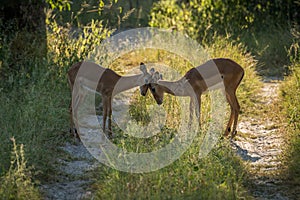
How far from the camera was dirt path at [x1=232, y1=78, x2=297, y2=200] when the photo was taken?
5464 mm

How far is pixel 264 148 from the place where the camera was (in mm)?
6848

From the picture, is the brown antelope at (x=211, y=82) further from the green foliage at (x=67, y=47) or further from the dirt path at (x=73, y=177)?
the green foliage at (x=67, y=47)

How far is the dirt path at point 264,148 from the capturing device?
5.46 meters

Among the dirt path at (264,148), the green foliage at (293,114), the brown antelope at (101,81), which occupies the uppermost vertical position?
the brown antelope at (101,81)

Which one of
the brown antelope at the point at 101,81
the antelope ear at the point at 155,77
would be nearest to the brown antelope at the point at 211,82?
the antelope ear at the point at 155,77

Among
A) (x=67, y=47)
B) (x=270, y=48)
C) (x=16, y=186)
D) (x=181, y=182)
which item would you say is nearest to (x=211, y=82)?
(x=181, y=182)

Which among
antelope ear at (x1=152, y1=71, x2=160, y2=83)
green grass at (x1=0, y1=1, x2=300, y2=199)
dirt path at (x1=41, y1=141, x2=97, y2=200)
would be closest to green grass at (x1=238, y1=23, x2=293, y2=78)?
green grass at (x1=0, y1=1, x2=300, y2=199)

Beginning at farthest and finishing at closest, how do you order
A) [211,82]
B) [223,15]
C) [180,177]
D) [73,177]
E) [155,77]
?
[223,15] → [211,82] → [155,77] → [73,177] → [180,177]

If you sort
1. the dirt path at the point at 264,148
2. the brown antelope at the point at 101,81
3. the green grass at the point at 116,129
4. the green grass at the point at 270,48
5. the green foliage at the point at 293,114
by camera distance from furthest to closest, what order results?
the green grass at the point at 270,48 → the brown antelope at the point at 101,81 → the green foliage at the point at 293,114 → the dirt path at the point at 264,148 → the green grass at the point at 116,129

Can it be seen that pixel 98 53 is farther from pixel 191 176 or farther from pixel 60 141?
pixel 191 176

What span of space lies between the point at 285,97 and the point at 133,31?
5927mm

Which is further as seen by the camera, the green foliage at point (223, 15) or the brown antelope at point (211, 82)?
the green foliage at point (223, 15)

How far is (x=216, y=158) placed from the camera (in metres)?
5.69

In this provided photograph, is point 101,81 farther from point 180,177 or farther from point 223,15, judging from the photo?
point 223,15
